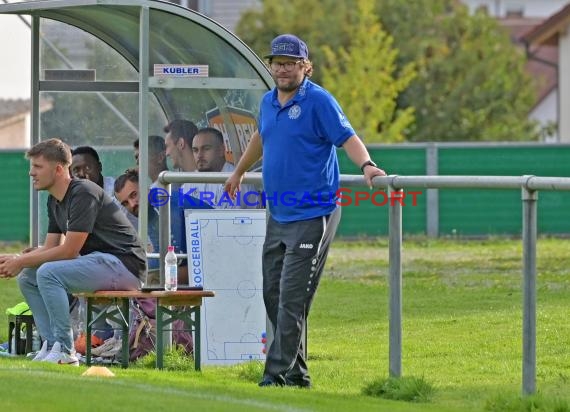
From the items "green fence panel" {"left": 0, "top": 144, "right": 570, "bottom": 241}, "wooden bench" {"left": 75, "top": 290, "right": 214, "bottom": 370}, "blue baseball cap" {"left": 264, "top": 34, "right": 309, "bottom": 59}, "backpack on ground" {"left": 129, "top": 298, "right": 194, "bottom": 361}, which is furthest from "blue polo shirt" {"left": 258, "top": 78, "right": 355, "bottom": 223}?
"green fence panel" {"left": 0, "top": 144, "right": 570, "bottom": 241}

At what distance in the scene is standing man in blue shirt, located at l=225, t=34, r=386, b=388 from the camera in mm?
9781

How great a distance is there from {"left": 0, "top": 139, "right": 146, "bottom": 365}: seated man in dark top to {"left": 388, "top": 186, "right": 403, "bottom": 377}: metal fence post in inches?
95.5

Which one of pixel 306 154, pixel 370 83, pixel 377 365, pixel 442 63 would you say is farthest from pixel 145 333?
pixel 442 63

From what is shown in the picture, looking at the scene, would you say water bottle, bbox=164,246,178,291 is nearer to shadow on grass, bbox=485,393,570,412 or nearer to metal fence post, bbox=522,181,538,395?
shadow on grass, bbox=485,393,570,412

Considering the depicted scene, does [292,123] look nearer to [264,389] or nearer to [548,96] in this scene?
[264,389]

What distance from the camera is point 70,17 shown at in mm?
13555

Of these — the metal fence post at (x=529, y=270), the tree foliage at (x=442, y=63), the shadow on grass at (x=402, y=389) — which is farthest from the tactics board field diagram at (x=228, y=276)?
the tree foliage at (x=442, y=63)

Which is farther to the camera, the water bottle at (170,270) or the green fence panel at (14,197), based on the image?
the green fence panel at (14,197)

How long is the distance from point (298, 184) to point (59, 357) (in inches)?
91.9

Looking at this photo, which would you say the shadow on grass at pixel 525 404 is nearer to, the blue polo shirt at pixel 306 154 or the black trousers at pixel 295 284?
the black trousers at pixel 295 284

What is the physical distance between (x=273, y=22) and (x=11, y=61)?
104ft

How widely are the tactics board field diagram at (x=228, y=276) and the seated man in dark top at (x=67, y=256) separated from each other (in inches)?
17.6

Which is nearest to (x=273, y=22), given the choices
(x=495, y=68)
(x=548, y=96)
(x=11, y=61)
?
(x=495, y=68)

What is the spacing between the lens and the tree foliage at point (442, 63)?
51031mm
